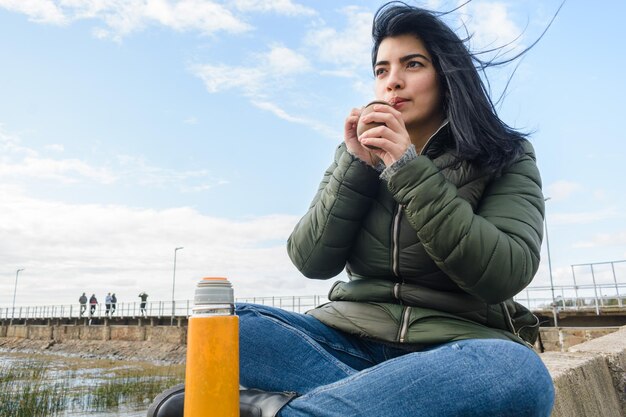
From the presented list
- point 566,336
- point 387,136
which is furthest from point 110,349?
point 387,136

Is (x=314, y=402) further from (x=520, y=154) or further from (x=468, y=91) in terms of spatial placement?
(x=468, y=91)

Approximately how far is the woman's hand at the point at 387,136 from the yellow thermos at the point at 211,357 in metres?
0.75

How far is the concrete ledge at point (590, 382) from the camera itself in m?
2.17

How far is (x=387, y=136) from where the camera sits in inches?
59.2

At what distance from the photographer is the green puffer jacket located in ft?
4.58

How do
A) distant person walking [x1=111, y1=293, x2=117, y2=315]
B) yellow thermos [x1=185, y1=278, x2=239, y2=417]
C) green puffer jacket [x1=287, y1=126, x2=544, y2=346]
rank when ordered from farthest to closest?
distant person walking [x1=111, y1=293, x2=117, y2=315]
green puffer jacket [x1=287, y1=126, x2=544, y2=346]
yellow thermos [x1=185, y1=278, x2=239, y2=417]

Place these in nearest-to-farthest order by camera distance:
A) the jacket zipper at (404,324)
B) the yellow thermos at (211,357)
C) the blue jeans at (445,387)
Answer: the yellow thermos at (211,357) < the blue jeans at (445,387) < the jacket zipper at (404,324)

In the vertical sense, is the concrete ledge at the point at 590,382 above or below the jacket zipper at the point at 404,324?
below

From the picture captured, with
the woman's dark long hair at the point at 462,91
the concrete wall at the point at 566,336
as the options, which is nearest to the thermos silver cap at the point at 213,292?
the woman's dark long hair at the point at 462,91

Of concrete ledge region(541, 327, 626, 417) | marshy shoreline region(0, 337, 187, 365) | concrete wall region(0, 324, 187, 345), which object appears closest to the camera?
concrete ledge region(541, 327, 626, 417)

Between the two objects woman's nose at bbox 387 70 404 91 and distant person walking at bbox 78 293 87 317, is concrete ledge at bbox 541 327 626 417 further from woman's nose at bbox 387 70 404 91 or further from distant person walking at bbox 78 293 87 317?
distant person walking at bbox 78 293 87 317

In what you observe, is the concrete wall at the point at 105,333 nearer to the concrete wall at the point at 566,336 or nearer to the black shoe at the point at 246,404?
the concrete wall at the point at 566,336

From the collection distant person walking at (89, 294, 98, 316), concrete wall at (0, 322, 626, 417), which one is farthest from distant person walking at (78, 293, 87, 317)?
concrete wall at (0, 322, 626, 417)

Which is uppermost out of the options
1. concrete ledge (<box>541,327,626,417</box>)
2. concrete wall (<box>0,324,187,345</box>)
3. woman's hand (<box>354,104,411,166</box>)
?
woman's hand (<box>354,104,411,166</box>)
